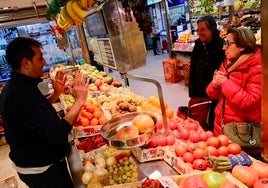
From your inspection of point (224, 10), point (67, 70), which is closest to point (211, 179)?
point (67, 70)

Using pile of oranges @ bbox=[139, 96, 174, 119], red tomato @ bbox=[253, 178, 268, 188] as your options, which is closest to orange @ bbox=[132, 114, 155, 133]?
red tomato @ bbox=[253, 178, 268, 188]

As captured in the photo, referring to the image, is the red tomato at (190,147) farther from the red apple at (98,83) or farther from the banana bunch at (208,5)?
the banana bunch at (208,5)

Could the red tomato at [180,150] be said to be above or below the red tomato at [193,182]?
below

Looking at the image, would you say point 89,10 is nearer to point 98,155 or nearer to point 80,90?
point 80,90

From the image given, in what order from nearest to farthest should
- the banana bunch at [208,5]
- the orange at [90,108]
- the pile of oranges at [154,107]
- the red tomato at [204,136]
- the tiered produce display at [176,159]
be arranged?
the tiered produce display at [176,159] → the red tomato at [204,136] → the pile of oranges at [154,107] → the orange at [90,108] → the banana bunch at [208,5]

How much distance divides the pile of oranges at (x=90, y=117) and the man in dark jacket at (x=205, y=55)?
1.27 meters

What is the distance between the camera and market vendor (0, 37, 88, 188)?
176 centimetres

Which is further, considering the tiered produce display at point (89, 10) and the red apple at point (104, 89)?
the red apple at point (104, 89)

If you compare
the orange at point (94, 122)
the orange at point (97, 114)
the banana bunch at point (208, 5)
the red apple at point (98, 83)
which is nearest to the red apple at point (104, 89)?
the red apple at point (98, 83)

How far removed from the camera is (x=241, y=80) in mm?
2113

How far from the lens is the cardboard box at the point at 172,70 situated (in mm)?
7239

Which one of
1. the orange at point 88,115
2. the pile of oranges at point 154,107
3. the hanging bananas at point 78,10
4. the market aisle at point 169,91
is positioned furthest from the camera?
the market aisle at point 169,91

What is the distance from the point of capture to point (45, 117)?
1.76 meters

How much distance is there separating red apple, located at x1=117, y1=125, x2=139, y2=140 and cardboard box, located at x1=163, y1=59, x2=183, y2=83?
586cm
